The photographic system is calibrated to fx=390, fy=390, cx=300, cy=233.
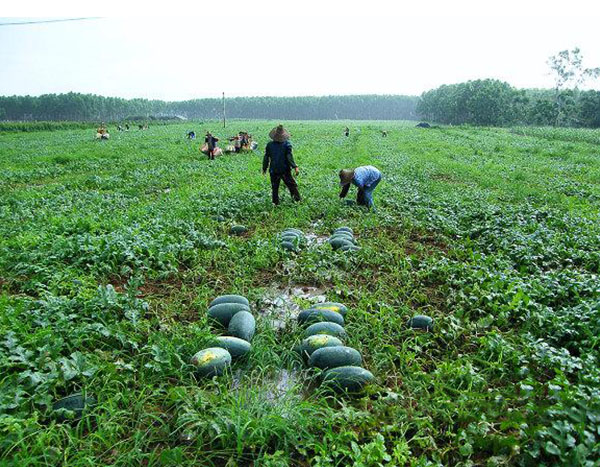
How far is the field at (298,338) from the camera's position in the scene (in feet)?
8.87

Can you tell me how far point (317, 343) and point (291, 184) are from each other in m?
6.66

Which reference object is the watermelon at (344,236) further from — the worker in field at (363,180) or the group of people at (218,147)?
the group of people at (218,147)

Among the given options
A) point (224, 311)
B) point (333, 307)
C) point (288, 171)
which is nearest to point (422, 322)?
point (333, 307)

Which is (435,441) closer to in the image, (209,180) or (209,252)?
(209,252)

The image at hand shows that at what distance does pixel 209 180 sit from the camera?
13406mm

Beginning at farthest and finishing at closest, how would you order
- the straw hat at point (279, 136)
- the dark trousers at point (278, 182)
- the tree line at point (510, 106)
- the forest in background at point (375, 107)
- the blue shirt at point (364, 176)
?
the forest in background at point (375, 107) < the tree line at point (510, 106) < the dark trousers at point (278, 182) < the straw hat at point (279, 136) < the blue shirt at point (364, 176)

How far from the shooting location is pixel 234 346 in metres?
3.68

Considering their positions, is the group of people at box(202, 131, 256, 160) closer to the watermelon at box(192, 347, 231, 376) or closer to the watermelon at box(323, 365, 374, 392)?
the watermelon at box(192, 347, 231, 376)

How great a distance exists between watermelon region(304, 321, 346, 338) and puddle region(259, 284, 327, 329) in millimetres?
456

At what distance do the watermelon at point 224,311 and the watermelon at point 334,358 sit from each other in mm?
1159

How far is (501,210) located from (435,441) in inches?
276

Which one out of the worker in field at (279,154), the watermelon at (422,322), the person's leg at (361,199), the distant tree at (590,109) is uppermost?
the distant tree at (590,109)

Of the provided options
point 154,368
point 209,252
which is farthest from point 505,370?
point 209,252

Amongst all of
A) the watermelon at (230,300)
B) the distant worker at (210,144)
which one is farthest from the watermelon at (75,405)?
the distant worker at (210,144)
